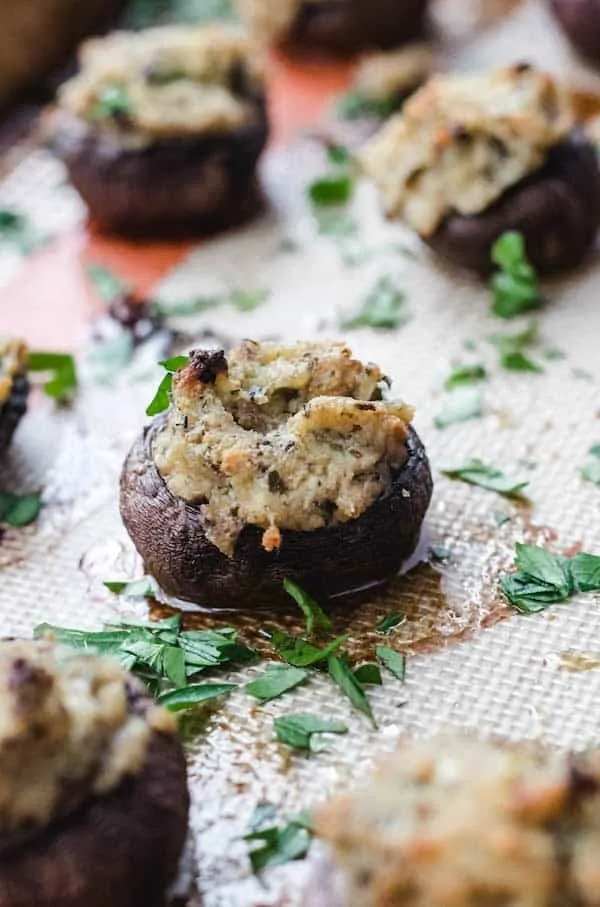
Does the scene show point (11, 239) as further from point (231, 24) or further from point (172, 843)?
point (172, 843)

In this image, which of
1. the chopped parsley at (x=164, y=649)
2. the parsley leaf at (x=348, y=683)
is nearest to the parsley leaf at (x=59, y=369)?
the chopped parsley at (x=164, y=649)

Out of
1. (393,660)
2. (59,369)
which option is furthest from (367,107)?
(393,660)

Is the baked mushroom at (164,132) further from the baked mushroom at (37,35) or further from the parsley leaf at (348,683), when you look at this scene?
the parsley leaf at (348,683)

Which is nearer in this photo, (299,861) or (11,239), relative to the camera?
(299,861)

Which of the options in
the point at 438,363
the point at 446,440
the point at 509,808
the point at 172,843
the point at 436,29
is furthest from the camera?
the point at 436,29

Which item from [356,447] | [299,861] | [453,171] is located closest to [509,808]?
[299,861]

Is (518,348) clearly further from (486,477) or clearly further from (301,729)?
(301,729)
